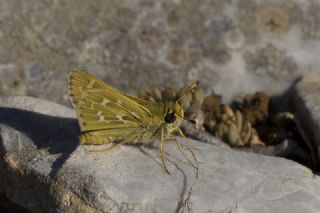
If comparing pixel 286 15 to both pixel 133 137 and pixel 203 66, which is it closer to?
pixel 203 66

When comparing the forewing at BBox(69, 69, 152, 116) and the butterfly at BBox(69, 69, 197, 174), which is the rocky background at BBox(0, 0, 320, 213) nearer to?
the butterfly at BBox(69, 69, 197, 174)

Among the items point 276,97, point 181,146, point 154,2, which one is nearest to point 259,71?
point 276,97

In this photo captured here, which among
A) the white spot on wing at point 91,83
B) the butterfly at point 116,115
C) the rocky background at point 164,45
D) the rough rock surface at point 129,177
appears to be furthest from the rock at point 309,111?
the white spot on wing at point 91,83

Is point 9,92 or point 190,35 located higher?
point 190,35

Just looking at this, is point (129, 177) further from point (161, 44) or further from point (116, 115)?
point (161, 44)

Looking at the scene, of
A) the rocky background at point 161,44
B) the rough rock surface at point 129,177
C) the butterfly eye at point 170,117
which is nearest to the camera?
the rough rock surface at point 129,177

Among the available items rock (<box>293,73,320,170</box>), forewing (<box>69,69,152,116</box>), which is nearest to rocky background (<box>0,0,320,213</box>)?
rock (<box>293,73,320,170</box>)

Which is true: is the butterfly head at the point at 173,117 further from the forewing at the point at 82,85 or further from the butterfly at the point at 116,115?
the forewing at the point at 82,85
